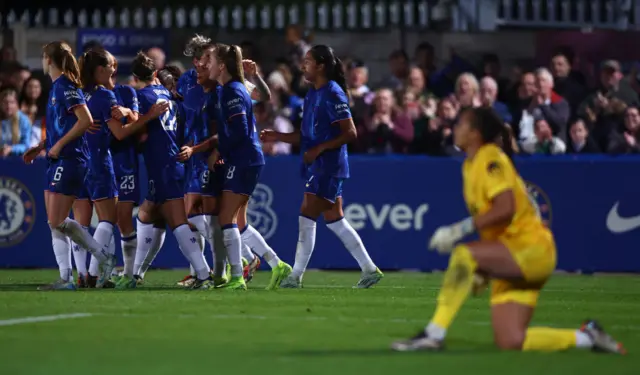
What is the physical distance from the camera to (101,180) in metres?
14.1

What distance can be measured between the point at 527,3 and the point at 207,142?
13.3 metres

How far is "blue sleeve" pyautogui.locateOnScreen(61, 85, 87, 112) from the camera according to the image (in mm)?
13328

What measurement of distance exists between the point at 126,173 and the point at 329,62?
2.28 m

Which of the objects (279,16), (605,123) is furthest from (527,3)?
(605,123)

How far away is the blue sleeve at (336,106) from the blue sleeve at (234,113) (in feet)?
2.86

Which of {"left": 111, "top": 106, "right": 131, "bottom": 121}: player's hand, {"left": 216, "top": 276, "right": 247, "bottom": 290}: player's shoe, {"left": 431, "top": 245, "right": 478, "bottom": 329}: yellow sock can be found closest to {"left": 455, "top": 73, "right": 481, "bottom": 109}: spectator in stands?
{"left": 216, "top": 276, "right": 247, "bottom": 290}: player's shoe

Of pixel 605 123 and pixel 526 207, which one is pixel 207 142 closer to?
pixel 526 207

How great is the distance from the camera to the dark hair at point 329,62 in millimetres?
14156

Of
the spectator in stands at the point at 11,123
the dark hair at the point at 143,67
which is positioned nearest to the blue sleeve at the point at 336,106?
the dark hair at the point at 143,67

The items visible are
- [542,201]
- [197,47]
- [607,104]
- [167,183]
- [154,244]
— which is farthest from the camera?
[607,104]

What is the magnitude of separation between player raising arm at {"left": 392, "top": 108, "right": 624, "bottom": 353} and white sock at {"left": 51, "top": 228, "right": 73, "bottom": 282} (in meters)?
5.87

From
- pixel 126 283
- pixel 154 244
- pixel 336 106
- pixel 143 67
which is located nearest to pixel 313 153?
pixel 336 106

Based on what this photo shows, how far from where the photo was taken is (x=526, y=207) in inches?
351

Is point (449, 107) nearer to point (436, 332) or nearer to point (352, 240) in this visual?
point (352, 240)
